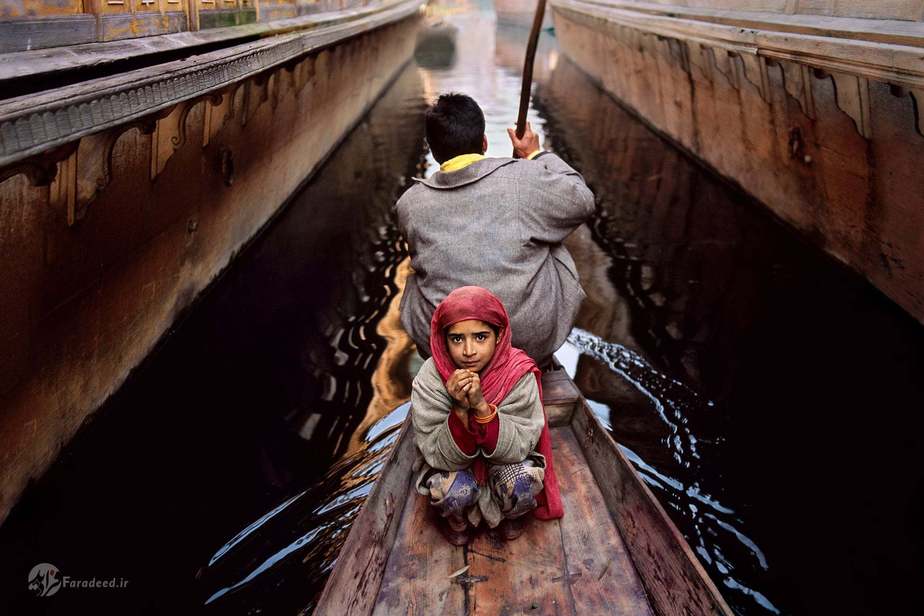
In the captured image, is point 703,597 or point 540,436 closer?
point 703,597

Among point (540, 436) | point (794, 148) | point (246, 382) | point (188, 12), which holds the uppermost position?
point (188, 12)

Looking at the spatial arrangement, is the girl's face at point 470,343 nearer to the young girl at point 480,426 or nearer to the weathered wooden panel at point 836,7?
the young girl at point 480,426

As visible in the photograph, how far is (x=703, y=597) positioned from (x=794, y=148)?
15.0 feet

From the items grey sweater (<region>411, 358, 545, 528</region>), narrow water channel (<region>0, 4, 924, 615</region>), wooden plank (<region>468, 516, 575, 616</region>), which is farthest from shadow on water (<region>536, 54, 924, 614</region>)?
grey sweater (<region>411, 358, 545, 528</region>)

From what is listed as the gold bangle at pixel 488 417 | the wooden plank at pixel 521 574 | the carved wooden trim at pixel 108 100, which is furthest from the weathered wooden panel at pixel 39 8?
the wooden plank at pixel 521 574

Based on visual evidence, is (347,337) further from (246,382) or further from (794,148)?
(794,148)

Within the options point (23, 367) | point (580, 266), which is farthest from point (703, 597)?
point (580, 266)

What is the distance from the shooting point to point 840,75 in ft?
13.6

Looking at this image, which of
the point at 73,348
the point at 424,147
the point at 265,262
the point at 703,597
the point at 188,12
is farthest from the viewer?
the point at 424,147

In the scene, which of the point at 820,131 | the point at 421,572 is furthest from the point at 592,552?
the point at 820,131

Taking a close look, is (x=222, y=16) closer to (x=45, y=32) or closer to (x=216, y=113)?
(x=216, y=113)

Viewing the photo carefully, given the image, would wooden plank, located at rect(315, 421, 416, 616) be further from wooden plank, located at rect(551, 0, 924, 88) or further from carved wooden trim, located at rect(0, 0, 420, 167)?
wooden plank, located at rect(551, 0, 924, 88)

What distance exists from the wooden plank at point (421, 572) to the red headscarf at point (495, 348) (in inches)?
10.8

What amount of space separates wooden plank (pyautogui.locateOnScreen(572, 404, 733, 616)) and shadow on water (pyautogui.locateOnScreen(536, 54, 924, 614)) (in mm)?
560
